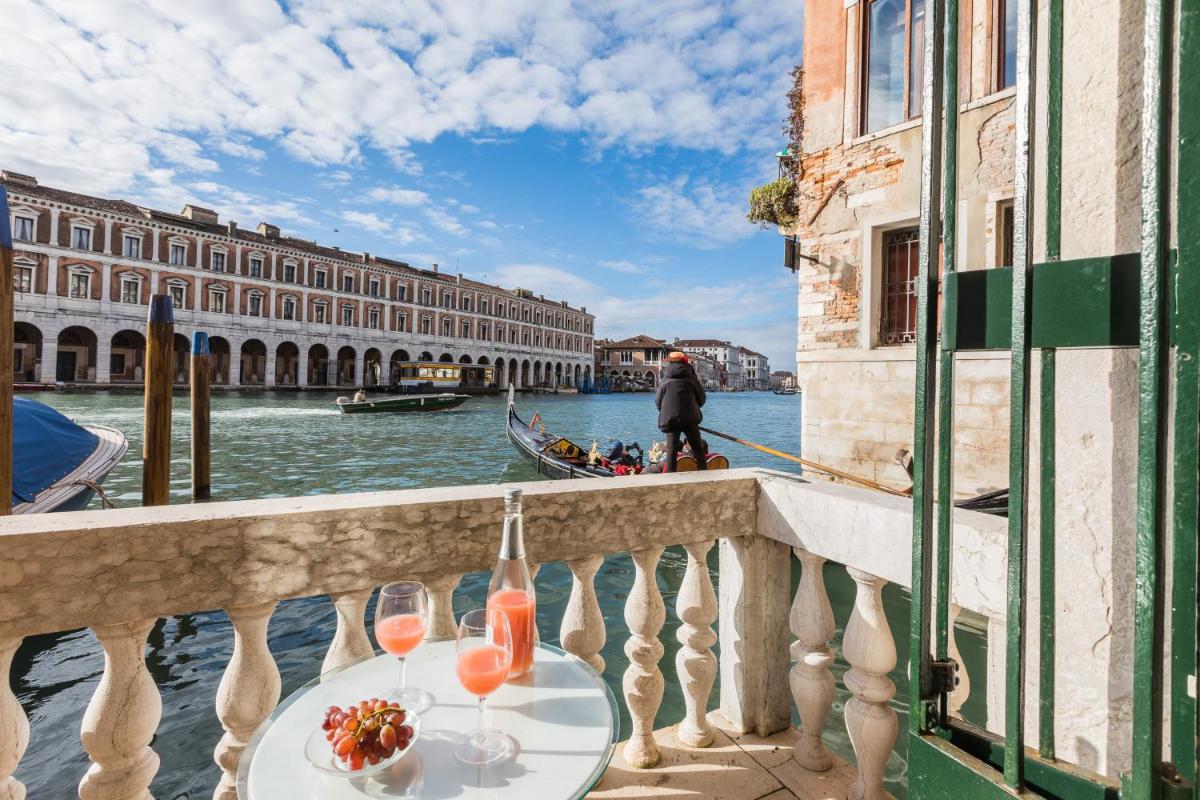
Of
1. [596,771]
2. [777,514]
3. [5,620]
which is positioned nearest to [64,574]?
[5,620]

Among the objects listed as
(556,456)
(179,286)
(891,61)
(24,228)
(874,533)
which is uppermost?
(24,228)

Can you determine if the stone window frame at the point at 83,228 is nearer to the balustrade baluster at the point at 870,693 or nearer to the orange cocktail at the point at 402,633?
the orange cocktail at the point at 402,633

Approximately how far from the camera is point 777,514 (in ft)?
5.43

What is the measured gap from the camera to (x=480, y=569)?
139cm

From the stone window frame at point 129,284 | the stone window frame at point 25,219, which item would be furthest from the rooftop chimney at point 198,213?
the stone window frame at point 25,219

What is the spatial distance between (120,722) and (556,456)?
9.24m

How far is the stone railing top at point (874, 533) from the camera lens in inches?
44.8

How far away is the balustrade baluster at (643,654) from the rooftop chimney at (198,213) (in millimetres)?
37697

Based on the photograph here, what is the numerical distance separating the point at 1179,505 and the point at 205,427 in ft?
27.2

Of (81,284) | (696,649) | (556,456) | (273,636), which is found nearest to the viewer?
(696,649)

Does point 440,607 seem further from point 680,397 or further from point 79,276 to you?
point 79,276

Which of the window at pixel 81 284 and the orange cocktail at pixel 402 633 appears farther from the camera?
the window at pixel 81 284

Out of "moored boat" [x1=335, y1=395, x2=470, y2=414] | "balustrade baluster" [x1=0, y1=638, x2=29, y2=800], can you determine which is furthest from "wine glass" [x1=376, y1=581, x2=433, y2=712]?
"moored boat" [x1=335, y1=395, x2=470, y2=414]

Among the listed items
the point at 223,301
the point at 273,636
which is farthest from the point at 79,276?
the point at 273,636
